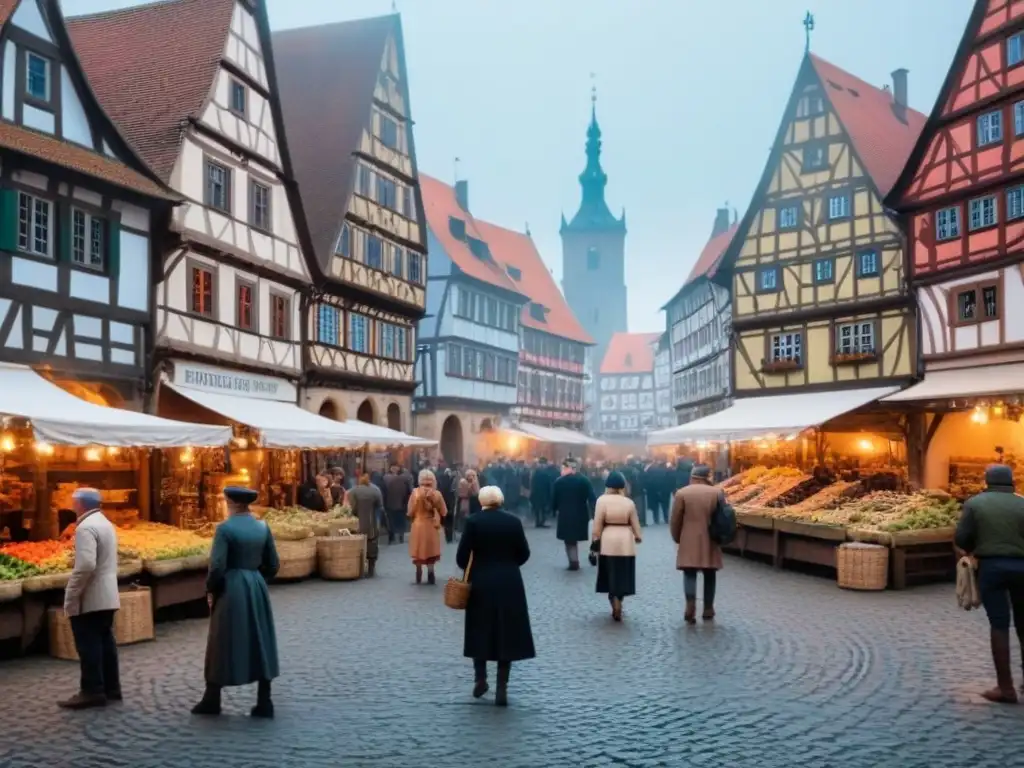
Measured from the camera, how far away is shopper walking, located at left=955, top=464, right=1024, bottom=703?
28.6 feet

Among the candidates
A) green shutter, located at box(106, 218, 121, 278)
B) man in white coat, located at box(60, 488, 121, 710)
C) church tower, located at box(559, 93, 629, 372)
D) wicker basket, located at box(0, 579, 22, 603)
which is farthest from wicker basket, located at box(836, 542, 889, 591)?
church tower, located at box(559, 93, 629, 372)

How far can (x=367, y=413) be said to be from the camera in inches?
1321

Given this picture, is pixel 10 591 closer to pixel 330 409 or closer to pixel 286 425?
pixel 286 425

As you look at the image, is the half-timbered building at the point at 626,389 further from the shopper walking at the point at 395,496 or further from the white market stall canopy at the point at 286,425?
the white market stall canopy at the point at 286,425

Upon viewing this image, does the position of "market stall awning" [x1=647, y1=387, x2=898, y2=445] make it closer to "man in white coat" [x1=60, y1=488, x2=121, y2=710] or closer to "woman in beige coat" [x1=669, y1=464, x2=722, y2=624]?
"woman in beige coat" [x1=669, y1=464, x2=722, y2=624]

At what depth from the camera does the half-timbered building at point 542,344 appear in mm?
56781

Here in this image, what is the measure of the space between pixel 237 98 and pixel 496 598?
711 inches

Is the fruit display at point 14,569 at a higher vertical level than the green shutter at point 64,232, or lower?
lower

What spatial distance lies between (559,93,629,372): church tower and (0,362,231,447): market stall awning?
98.1 meters

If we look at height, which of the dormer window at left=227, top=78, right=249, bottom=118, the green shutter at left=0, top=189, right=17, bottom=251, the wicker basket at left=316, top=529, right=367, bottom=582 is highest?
the dormer window at left=227, top=78, right=249, bottom=118

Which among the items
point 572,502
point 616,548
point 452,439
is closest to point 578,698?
point 616,548

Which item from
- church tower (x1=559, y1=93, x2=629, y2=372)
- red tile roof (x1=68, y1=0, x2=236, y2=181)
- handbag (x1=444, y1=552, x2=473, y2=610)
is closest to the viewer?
handbag (x1=444, y1=552, x2=473, y2=610)

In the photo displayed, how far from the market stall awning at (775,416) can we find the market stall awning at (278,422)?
813 cm

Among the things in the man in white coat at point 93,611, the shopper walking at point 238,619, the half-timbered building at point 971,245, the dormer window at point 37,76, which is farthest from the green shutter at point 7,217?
the half-timbered building at point 971,245
